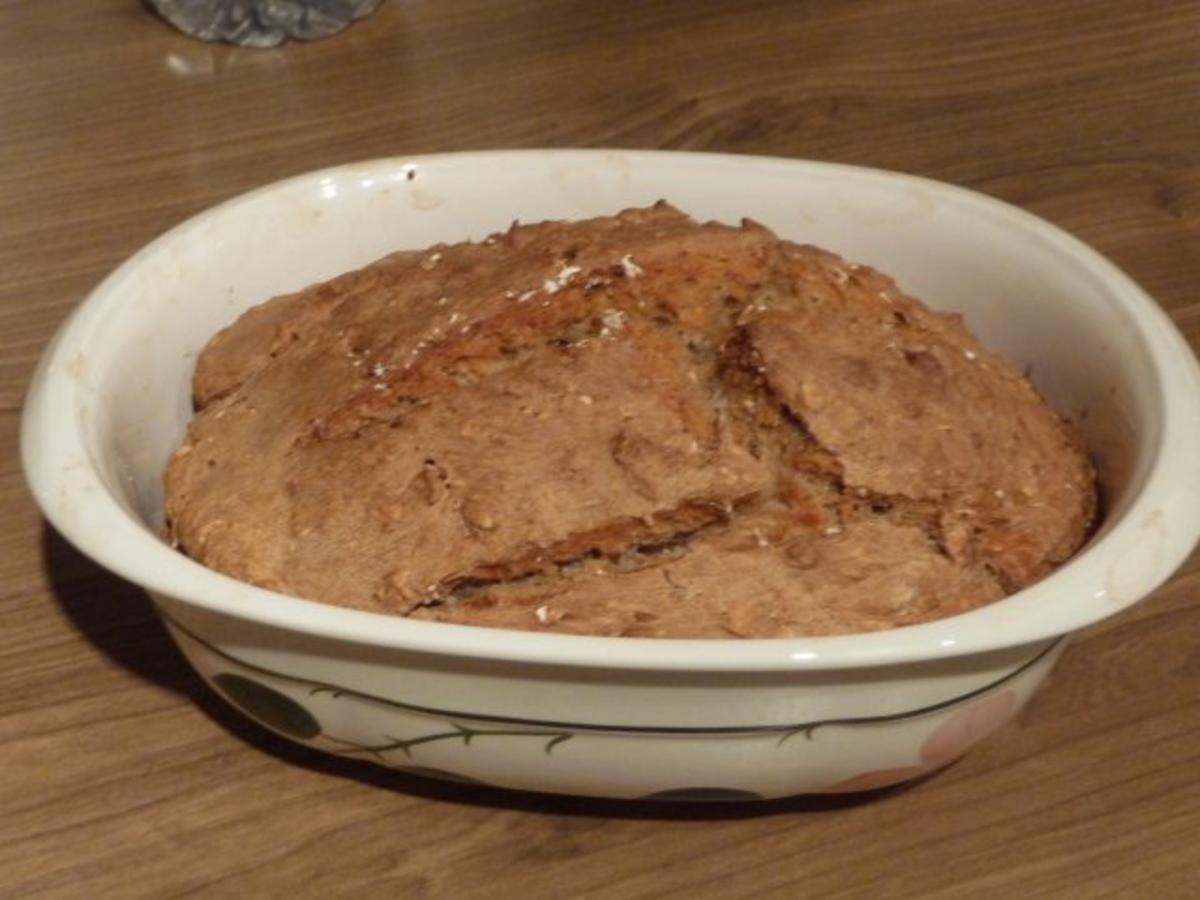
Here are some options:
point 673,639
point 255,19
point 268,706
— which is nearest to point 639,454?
point 673,639

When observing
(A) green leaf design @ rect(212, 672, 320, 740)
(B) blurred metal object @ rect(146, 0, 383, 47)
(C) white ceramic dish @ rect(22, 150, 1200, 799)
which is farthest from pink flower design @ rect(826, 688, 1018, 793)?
(B) blurred metal object @ rect(146, 0, 383, 47)

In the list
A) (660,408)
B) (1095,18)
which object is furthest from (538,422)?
(1095,18)

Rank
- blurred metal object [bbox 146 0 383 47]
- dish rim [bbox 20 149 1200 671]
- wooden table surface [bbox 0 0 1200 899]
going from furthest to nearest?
blurred metal object [bbox 146 0 383 47], wooden table surface [bbox 0 0 1200 899], dish rim [bbox 20 149 1200 671]

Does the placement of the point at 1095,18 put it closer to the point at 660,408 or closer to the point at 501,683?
the point at 660,408

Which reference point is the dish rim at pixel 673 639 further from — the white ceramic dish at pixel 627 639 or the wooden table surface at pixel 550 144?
the wooden table surface at pixel 550 144

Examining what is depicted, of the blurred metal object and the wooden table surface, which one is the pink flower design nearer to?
the wooden table surface

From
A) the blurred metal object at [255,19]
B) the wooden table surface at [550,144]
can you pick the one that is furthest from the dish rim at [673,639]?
the blurred metal object at [255,19]
